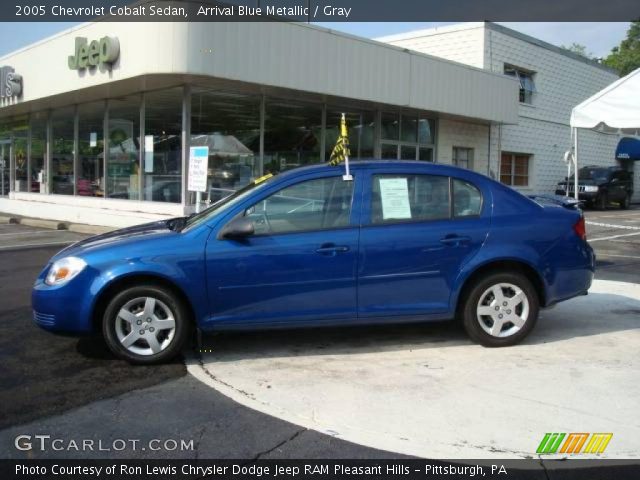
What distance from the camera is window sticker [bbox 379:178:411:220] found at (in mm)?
5362

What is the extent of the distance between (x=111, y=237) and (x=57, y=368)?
3.84 feet

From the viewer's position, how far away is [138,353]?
16.6 ft

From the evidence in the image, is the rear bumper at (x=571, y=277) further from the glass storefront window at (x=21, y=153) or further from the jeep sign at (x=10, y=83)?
the glass storefront window at (x=21, y=153)

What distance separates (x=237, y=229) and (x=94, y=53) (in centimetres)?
1064

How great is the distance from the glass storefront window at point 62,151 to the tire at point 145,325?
14.9m

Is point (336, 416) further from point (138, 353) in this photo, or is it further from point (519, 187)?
point (519, 187)

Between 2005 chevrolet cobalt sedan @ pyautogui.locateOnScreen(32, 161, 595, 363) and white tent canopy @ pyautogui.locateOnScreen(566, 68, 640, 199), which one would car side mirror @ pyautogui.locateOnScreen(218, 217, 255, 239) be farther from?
white tent canopy @ pyautogui.locateOnScreen(566, 68, 640, 199)

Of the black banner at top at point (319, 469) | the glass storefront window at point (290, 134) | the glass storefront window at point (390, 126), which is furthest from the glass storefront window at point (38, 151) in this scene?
the black banner at top at point (319, 469)

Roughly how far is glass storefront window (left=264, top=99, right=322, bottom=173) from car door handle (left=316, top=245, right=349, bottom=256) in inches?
382

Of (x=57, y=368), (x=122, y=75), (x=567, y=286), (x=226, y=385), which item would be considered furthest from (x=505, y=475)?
(x=122, y=75)

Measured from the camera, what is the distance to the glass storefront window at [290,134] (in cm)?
1526

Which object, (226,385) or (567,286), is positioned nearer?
(226,385)

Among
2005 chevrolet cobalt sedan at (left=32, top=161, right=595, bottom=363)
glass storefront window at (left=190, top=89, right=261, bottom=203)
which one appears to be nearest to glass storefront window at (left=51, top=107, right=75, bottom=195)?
glass storefront window at (left=190, top=89, right=261, bottom=203)

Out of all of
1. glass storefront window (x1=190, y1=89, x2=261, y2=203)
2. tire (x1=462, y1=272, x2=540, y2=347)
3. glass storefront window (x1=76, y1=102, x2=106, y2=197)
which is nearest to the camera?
tire (x1=462, y1=272, x2=540, y2=347)
